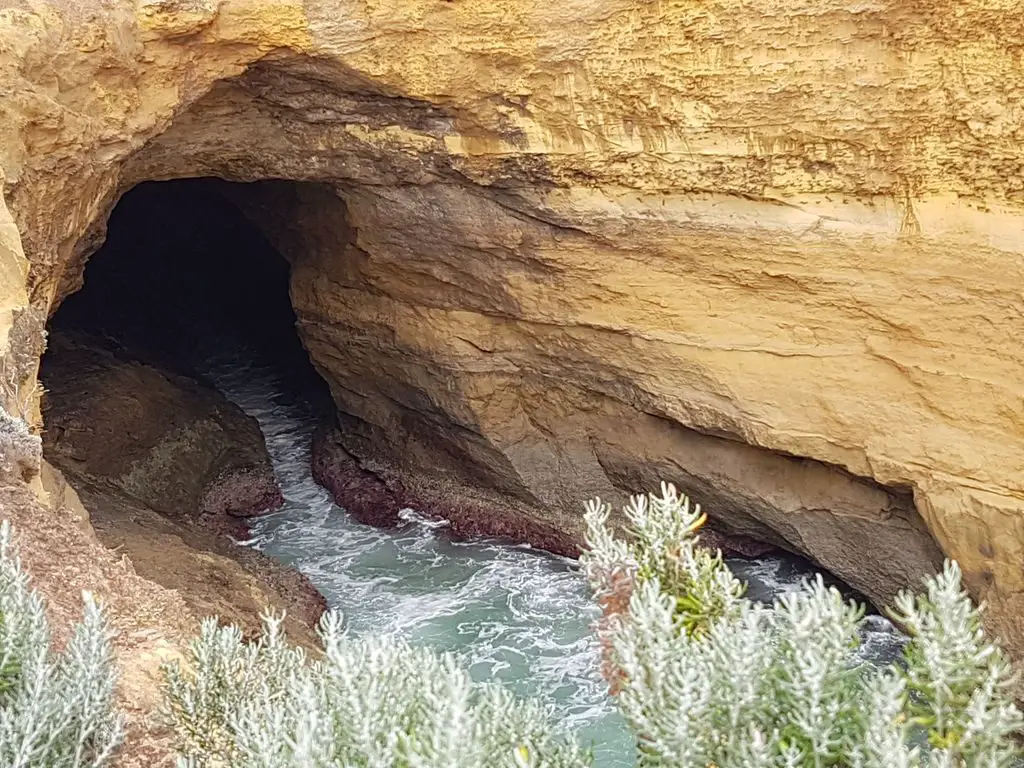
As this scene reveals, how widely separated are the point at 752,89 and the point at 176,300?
531 inches

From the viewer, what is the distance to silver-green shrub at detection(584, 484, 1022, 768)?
2938 millimetres

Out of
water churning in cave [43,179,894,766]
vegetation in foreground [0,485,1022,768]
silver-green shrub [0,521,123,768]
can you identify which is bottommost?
water churning in cave [43,179,894,766]

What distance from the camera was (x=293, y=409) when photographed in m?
15.2

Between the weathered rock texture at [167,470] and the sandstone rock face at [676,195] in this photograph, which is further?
the weathered rock texture at [167,470]

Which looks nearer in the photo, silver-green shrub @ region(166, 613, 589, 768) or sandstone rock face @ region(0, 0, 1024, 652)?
silver-green shrub @ region(166, 613, 589, 768)

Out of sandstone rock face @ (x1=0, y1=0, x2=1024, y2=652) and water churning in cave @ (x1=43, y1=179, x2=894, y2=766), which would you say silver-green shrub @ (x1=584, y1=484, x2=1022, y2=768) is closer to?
water churning in cave @ (x1=43, y1=179, x2=894, y2=766)

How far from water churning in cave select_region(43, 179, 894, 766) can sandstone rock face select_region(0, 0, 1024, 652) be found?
1771 mm

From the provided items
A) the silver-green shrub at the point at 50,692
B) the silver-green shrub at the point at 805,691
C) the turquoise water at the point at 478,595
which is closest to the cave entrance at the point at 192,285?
the turquoise water at the point at 478,595

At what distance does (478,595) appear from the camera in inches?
404

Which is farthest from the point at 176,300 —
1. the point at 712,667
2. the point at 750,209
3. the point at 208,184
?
the point at 712,667

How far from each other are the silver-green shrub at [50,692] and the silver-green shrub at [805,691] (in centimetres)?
196

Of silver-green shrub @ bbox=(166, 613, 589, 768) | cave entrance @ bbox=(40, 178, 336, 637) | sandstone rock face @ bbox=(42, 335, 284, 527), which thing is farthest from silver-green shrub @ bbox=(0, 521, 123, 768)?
sandstone rock face @ bbox=(42, 335, 284, 527)

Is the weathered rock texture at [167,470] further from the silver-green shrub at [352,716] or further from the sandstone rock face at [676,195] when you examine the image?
the silver-green shrub at [352,716]

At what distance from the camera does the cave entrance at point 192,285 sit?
642 inches
